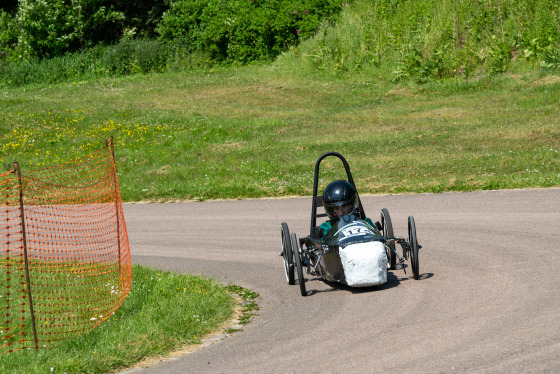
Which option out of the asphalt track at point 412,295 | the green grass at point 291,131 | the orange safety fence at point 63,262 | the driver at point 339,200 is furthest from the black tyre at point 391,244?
the green grass at point 291,131

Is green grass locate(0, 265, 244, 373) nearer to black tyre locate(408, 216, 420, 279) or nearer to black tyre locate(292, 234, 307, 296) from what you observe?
black tyre locate(292, 234, 307, 296)

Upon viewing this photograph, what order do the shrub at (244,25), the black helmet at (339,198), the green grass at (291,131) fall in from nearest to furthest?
the black helmet at (339,198) < the green grass at (291,131) < the shrub at (244,25)

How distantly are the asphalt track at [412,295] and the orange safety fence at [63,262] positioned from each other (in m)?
0.95

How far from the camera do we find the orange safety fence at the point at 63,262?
9.01m

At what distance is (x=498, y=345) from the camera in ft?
22.4

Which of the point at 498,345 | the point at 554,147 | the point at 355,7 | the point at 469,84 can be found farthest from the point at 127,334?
the point at 355,7

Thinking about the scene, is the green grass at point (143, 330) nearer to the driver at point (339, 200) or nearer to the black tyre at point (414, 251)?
the driver at point (339, 200)

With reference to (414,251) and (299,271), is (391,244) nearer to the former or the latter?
(414,251)

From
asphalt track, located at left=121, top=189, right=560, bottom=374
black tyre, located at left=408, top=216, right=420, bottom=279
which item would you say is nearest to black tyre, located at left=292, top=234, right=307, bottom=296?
asphalt track, located at left=121, top=189, right=560, bottom=374

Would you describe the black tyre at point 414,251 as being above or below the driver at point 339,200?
below

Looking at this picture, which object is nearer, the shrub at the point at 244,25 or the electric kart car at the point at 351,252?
the electric kart car at the point at 351,252

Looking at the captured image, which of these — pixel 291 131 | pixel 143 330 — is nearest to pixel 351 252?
pixel 143 330

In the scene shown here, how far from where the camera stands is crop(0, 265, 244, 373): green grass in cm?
740

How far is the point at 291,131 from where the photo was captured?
24.1m
